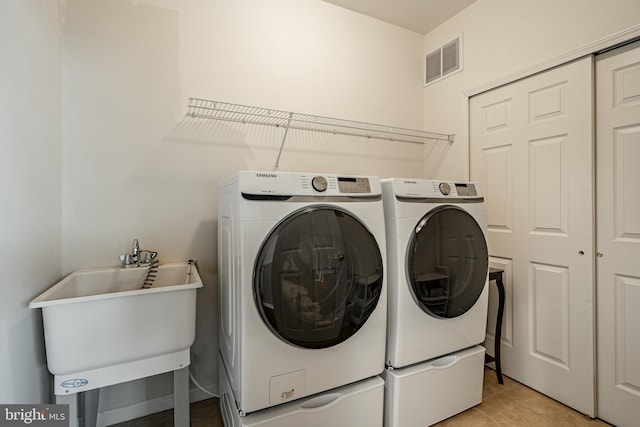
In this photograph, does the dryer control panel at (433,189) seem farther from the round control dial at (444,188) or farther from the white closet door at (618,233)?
the white closet door at (618,233)

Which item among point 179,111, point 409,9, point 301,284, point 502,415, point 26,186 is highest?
point 409,9

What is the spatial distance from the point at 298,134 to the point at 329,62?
63 centimetres

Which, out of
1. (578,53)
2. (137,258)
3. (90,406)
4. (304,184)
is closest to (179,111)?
(137,258)

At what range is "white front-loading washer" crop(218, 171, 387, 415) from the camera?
1.14 meters

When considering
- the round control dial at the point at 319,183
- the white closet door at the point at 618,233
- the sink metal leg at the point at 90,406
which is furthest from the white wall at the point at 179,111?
the white closet door at the point at 618,233

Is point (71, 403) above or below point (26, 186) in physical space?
below

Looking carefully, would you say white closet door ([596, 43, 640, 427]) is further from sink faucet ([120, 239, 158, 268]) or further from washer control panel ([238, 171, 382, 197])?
sink faucet ([120, 239, 158, 268])

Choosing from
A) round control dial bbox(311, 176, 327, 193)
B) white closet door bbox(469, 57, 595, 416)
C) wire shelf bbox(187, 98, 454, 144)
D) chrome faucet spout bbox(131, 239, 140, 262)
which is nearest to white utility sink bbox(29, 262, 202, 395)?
chrome faucet spout bbox(131, 239, 140, 262)

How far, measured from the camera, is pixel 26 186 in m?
1.12

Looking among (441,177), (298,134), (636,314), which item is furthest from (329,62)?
(636,314)

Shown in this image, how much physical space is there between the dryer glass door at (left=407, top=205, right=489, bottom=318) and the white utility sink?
103cm

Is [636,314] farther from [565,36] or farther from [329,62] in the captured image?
[329,62]

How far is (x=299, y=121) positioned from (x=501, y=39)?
1520 millimetres

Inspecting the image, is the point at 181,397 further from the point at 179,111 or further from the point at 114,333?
the point at 179,111
